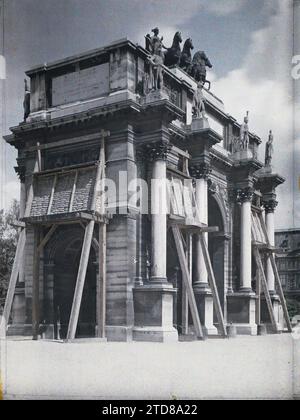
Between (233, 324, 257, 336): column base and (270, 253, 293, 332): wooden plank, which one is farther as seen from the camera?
(233, 324, 257, 336): column base

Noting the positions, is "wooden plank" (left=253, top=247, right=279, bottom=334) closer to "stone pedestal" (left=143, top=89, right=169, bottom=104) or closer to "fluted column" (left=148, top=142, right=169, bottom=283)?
"fluted column" (left=148, top=142, right=169, bottom=283)

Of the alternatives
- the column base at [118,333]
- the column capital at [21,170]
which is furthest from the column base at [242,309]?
the column capital at [21,170]

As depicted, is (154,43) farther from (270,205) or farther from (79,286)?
(270,205)

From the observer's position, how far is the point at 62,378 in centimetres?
1150

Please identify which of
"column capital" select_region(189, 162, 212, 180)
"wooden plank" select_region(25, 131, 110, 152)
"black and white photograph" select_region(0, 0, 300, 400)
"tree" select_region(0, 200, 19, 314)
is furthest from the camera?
"tree" select_region(0, 200, 19, 314)

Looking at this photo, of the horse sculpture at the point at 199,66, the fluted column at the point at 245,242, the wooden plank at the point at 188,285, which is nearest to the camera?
the wooden plank at the point at 188,285

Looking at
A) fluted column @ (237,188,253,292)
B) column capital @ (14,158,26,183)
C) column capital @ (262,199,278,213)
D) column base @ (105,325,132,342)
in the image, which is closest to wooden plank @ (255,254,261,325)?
fluted column @ (237,188,253,292)

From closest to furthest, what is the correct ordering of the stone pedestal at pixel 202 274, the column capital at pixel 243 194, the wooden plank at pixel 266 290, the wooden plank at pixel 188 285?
the wooden plank at pixel 188 285 → the stone pedestal at pixel 202 274 → the wooden plank at pixel 266 290 → the column capital at pixel 243 194

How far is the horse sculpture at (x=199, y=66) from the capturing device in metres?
27.9

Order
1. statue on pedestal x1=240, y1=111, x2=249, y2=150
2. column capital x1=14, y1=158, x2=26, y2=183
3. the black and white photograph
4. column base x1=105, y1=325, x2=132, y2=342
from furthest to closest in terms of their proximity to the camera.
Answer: statue on pedestal x1=240, y1=111, x2=249, y2=150 → column capital x1=14, y1=158, x2=26, y2=183 → column base x1=105, y1=325, x2=132, y2=342 → the black and white photograph

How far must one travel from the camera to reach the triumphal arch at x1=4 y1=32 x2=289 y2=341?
70.8 ft

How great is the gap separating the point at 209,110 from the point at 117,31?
1281cm

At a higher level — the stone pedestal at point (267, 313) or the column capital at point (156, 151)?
the column capital at point (156, 151)

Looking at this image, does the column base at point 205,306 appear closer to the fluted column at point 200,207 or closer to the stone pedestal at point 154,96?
the fluted column at point 200,207
